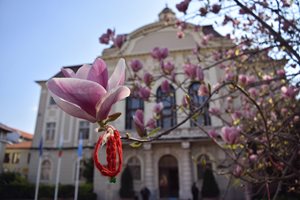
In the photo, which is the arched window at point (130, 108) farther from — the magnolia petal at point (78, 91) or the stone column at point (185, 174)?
the magnolia petal at point (78, 91)

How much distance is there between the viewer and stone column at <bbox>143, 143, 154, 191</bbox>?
14050mm

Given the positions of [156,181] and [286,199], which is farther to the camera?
[156,181]

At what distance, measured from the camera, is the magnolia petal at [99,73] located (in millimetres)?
789

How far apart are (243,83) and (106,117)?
123 inches

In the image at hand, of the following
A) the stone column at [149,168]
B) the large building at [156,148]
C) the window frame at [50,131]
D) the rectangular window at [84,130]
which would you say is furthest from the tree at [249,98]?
the window frame at [50,131]

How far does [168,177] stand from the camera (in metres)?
14.7

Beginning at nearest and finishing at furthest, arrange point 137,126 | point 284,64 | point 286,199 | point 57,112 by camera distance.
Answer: point 137,126, point 284,64, point 286,199, point 57,112

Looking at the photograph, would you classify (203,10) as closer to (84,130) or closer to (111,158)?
(111,158)

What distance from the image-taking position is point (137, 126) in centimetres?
138

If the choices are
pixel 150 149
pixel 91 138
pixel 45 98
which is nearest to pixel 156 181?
pixel 150 149

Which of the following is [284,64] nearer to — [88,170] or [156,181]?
[156,181]

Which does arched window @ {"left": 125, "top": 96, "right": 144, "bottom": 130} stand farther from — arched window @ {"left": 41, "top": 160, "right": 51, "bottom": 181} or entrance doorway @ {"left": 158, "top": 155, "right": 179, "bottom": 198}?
arched window @ {"left": 41, "top": 160, "right": 51, "bottom": 181}

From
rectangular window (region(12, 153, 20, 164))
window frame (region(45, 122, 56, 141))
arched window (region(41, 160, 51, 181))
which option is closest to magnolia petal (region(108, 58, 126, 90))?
arched window (region(41, 160, 51, 181))

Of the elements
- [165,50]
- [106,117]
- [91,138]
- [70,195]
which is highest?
[91,138]
